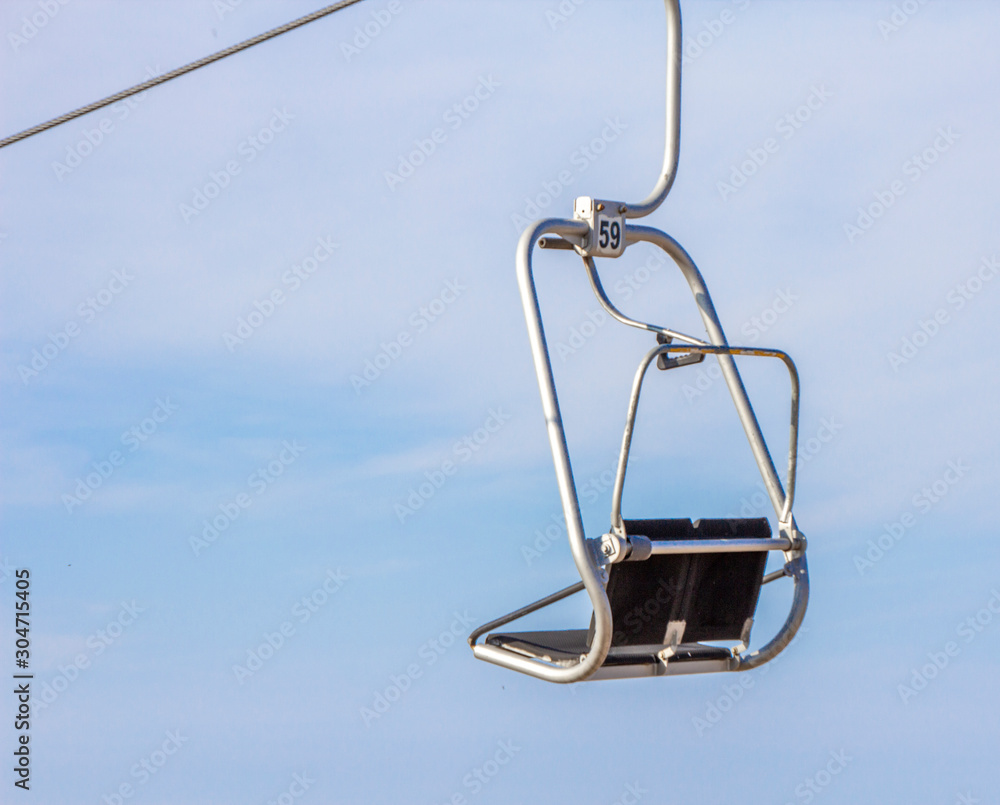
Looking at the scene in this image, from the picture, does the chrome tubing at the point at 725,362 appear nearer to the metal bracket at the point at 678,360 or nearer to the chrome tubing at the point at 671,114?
the chrome tubing at the point at 671,114

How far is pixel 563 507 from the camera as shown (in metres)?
5.72

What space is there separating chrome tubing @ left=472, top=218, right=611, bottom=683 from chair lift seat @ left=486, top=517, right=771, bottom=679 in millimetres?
63

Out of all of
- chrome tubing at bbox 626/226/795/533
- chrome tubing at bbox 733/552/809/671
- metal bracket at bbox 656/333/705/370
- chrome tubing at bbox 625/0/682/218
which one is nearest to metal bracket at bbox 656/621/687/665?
chrome tubing at bbox 733/552/809/671

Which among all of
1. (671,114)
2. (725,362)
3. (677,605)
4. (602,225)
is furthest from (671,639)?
(671,114)

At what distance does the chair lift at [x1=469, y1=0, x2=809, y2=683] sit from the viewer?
5.66m

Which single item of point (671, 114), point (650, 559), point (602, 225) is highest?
point (671, 114)

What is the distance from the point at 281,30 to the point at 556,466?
2700mm

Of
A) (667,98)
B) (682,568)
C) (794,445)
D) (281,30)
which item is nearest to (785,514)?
(794,445)

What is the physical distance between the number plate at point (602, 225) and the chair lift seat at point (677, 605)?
1351 millimetres

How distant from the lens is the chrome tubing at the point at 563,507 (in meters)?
5.61

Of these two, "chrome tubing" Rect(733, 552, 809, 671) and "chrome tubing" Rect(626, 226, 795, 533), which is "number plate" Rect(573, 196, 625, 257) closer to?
"chrome tubing" Rect(626, 226, 795, 533)

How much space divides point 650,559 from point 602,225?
1594 mm

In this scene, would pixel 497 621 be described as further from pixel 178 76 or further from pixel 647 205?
pixel 178 76

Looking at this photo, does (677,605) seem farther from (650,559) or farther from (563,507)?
(563,507)
